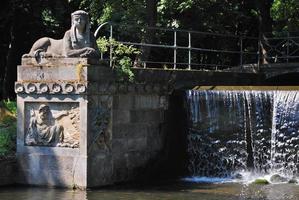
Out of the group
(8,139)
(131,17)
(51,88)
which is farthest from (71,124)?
(131,17)

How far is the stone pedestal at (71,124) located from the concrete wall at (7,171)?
0.41ft

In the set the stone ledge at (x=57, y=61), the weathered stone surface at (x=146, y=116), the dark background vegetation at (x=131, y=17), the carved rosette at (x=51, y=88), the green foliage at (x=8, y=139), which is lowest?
the green foliage at (x=8, y=139)

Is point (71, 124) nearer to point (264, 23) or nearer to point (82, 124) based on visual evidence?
point (82, 124)

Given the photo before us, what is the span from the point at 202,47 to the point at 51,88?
12.6 metres

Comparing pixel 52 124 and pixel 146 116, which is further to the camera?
pixel 146 116

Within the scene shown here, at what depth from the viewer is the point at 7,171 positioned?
46.9 ft

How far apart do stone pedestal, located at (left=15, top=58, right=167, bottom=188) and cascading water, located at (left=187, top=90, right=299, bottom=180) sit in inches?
88.1

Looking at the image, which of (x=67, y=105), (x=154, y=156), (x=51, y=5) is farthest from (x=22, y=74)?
(x=51, y=5)

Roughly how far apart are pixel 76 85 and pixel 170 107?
3.52 meters

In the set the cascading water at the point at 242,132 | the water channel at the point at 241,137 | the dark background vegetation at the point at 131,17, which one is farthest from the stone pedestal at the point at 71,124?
the dark background vegetation at the point at 131,17

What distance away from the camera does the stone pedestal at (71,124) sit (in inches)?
541

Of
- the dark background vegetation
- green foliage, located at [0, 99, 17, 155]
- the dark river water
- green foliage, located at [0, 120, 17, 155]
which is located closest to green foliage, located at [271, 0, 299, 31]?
the dark background vegetation

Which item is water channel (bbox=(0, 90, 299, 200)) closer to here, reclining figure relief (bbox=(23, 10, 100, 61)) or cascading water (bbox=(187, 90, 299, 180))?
cascading water (bbox=(187, 90, 299, 180))

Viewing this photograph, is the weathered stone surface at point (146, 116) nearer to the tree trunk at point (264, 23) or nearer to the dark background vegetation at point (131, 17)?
the dark background vegetation at point (131, 17)
